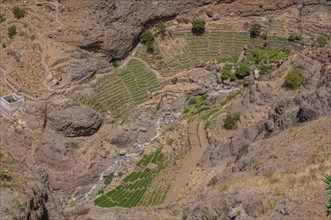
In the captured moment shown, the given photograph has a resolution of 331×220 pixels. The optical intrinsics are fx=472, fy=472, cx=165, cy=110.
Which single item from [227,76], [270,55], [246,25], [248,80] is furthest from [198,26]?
[248,80]

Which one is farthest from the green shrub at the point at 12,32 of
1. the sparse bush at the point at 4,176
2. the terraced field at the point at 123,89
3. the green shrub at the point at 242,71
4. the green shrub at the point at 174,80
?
the green shrub at the point at 242,71

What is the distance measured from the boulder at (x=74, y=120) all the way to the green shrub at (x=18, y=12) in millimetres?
17024

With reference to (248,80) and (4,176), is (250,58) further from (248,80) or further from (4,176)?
(4,176)

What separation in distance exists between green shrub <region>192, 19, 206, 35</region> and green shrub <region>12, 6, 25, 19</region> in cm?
2571

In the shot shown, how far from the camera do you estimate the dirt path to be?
5053cm

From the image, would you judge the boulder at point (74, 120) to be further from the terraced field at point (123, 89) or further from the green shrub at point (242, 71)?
the green shrub at point (242, 71)

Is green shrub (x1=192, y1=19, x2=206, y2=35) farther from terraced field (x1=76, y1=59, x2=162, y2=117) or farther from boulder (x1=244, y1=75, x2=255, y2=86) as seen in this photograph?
boulder (x1=244, y1=75, x2=255, y2=86)

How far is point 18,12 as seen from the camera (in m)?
67.5

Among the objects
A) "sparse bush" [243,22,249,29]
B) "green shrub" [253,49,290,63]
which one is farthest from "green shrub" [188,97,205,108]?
"sparse bush" [243,22,249,29]

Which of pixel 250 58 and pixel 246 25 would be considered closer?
pixel 250 58

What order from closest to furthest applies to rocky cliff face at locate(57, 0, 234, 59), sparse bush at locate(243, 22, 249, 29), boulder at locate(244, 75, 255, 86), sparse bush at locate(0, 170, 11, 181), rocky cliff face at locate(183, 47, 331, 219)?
rocky cliff face at locate(183, 47, 331, 219), sparse bush at locate(0, 170, 11, 181), boulder at locate(244, 75, 255, 86), rocky cliff face at locate(57, 0, 234, 59), sparse bush at locate(243, 22, 249, 29)

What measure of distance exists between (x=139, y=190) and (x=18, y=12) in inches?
1273

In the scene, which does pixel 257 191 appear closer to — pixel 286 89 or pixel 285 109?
pixel 285 109

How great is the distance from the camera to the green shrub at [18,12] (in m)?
67.4
